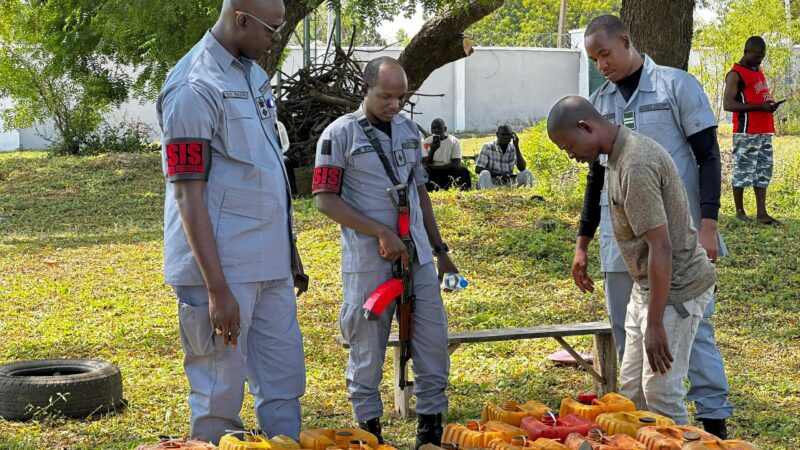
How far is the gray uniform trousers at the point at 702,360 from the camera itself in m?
4.51

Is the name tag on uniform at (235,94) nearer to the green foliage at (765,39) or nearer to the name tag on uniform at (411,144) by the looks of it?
the name tag on uniform at (411,144)

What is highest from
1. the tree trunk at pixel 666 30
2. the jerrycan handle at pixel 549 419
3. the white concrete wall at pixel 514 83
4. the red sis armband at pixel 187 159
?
the white concrete wall at pixel 514 83

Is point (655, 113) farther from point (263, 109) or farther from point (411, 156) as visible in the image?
point (263, 109)

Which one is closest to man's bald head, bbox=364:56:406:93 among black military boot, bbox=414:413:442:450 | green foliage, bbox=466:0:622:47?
black military boot, bbox=414:413:442:450

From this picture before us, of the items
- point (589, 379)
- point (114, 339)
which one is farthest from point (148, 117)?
point (589, 379)

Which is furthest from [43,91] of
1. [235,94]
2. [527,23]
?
[527,23]

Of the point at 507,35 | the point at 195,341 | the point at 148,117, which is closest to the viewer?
the point at 195,341

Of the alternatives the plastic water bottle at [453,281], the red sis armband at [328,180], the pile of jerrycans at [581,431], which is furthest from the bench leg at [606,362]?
the red sis armband at [328,180]

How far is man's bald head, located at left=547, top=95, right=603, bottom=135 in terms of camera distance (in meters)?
3.80

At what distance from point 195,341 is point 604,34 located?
7.05 feet

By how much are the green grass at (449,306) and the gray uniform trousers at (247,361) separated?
1.32 m

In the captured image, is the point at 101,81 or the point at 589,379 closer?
the point at 589,379

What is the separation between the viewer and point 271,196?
400 cm

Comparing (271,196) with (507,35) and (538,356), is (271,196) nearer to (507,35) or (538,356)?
(538,356)
